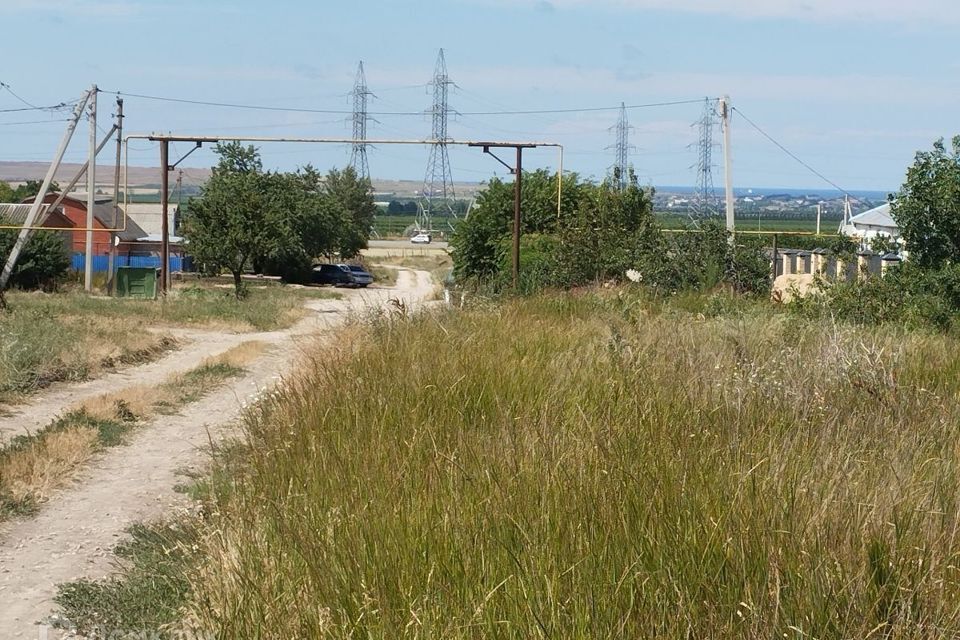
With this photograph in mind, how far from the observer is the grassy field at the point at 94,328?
1476 centimetres

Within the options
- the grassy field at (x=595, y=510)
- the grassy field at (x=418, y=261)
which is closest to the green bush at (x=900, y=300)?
the grassy field at (x=595, y=510)

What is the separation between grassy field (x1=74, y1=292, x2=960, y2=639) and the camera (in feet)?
11.2

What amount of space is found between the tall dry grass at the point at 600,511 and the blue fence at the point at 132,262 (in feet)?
165

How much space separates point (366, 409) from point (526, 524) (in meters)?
2.63

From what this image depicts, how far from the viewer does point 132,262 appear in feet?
199

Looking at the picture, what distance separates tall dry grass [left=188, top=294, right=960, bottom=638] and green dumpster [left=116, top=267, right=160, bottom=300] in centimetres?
3412

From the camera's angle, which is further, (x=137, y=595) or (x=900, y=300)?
(x=900, y=300)

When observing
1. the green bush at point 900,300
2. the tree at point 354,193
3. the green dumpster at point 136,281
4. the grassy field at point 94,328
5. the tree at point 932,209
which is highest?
the tree at point 354,193

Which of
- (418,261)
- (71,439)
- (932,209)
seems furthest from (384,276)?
(71,439)

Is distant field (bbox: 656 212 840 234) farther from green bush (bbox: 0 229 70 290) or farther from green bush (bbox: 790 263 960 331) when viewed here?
green bush (bbox: 0 229 70 290)

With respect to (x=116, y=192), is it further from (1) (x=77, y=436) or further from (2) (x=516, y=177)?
(1) (x=77, y=436)

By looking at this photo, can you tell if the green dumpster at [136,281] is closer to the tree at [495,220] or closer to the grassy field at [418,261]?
the tree at [495,220]

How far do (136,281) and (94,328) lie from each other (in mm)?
19168

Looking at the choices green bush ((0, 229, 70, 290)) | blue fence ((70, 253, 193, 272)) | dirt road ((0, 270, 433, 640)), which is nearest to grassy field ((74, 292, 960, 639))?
dirt road ((0, 270, 433, 640))
